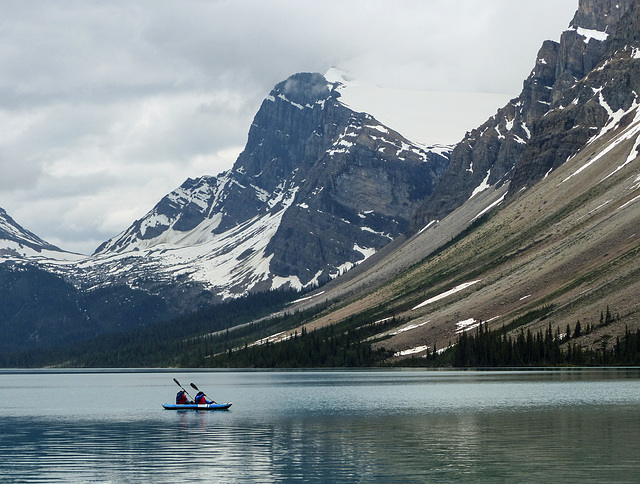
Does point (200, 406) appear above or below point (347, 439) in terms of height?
above

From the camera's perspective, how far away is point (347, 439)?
84250mm

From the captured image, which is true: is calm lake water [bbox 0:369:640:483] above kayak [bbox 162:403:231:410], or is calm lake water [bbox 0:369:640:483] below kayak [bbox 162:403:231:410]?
below

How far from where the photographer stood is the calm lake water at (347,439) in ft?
216

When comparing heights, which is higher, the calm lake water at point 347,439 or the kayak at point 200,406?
the kayak at point 200,406

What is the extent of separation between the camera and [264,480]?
6356cm

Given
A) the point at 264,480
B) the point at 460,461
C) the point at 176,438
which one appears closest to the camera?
the point at 264,480

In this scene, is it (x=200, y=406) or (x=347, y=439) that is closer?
(x=347, y=439)

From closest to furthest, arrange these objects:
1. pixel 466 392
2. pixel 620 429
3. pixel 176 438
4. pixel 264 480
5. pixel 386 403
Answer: pixel 264 480 → pixel 620 429 → pixel 176 438 → pixel 386 403 → pixel 466 392

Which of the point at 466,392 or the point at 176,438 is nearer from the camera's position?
the point at 176,438

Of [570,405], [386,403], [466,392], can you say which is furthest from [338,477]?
[466,392]

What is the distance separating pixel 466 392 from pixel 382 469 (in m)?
78.2

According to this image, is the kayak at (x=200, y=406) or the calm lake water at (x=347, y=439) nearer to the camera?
the calm lake water at (x=347, y=439)

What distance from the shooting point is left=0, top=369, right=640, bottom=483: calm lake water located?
65688 mm

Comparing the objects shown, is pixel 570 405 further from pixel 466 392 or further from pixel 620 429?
pixel 466 392
